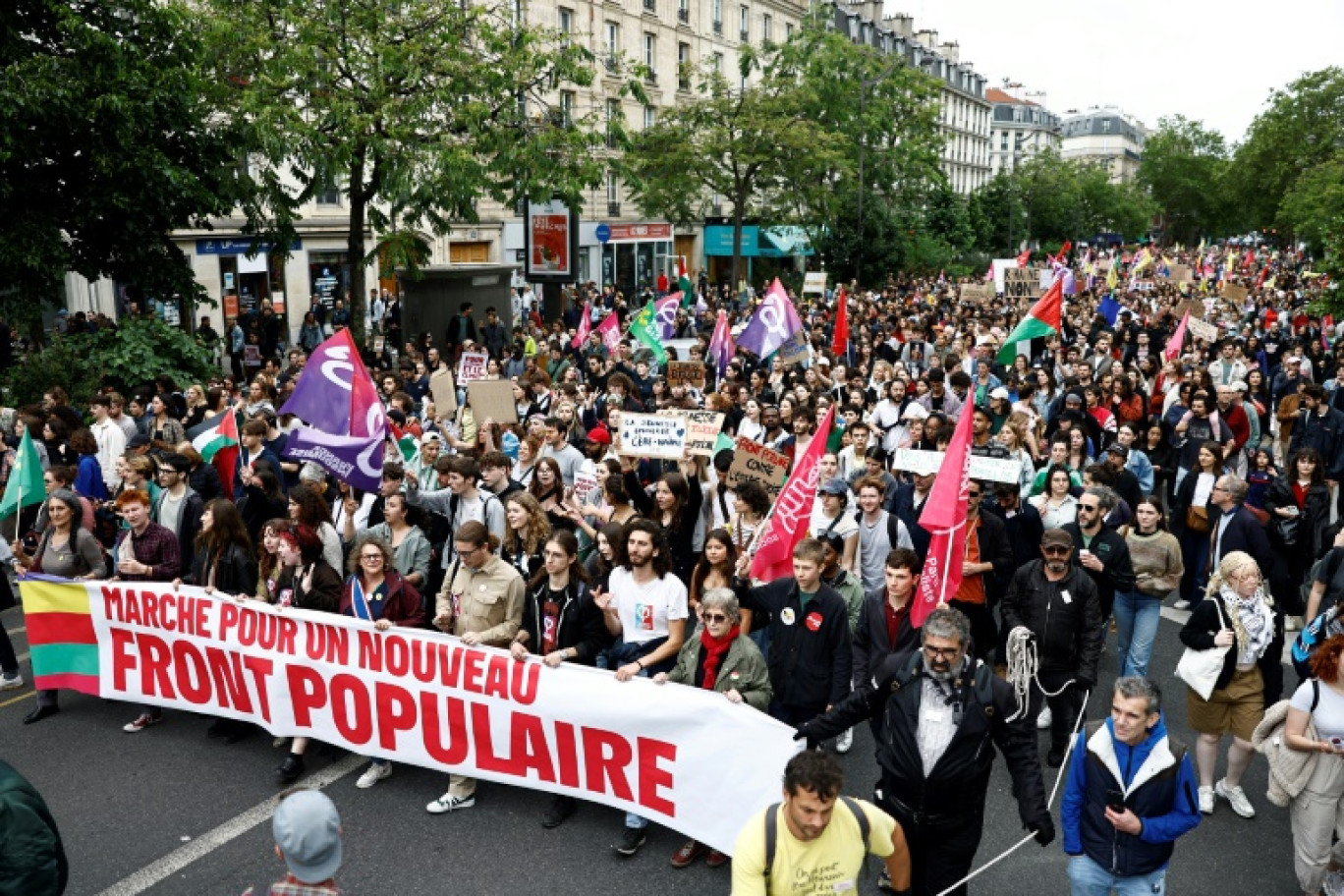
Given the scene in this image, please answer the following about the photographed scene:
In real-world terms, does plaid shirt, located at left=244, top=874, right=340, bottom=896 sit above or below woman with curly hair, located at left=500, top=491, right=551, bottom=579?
below

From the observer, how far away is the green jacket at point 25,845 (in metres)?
3.82

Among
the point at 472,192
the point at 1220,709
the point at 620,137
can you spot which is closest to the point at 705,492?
the point at 1220,709

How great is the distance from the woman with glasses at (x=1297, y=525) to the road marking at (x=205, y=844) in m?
6.36

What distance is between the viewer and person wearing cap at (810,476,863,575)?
738 centimetres

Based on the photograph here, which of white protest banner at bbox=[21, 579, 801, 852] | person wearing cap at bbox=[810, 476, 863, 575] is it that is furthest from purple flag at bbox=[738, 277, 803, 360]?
white protest banner at bbox=[21, 579, 801, 852]

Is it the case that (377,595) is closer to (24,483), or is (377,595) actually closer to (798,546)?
(798,546)

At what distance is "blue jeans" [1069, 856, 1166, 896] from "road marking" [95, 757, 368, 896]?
3504mm

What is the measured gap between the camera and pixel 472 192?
1828cm

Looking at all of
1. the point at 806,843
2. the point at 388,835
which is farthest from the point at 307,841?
the point at 388,835

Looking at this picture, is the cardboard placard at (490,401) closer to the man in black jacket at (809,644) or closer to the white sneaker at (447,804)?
the white sneaker at (447,804)

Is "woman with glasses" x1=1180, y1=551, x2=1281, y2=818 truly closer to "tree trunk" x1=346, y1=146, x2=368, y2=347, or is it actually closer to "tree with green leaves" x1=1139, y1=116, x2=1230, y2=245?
"tree trunk" x1=346, y1=146, x2=368, y2=347

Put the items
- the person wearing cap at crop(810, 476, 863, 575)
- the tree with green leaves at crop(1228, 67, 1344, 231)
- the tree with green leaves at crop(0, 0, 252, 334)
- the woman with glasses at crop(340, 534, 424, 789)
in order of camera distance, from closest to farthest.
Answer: the woman with glasses at crop(340, 534, 424, 789) < the person wearing cap at crop(810, 476, 863, 575) < the tree with green leaves at crop(0, 0, 252, 334) < the tree with green leaves at crop(1228, 67, 1344, 231)

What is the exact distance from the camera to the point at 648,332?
1706cm

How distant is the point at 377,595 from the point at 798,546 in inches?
96.3
